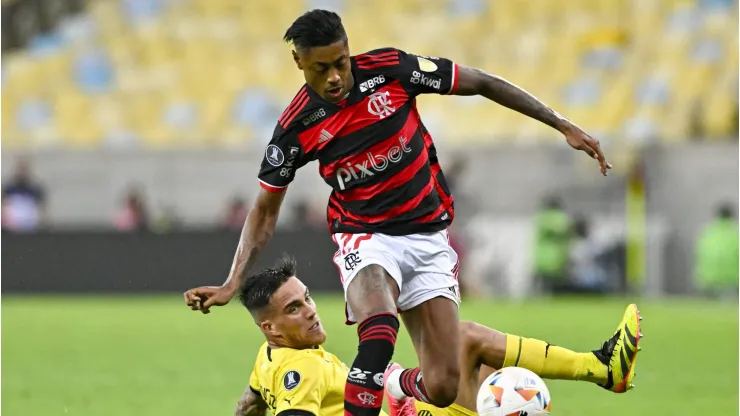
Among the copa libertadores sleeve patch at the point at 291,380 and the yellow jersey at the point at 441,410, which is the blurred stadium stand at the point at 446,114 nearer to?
the yellow jersey at the point at 441,410

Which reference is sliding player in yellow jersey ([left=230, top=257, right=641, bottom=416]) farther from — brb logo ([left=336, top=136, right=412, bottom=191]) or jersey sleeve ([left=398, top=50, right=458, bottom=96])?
jersey sleeve ([left=398, top=50, right=458, bottom=96])

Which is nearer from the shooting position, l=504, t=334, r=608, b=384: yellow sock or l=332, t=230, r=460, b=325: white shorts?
l=332, t=230, r=460, b=325: white shorts

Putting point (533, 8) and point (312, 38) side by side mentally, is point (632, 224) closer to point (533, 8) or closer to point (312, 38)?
point (533, 8)

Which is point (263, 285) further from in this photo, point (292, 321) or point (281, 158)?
point (281, 158)

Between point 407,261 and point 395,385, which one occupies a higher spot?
point 407,261

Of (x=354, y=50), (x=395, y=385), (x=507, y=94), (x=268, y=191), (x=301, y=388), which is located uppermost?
(x=507, y=94)

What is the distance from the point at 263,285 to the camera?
19.8ft

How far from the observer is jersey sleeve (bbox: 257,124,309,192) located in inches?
236

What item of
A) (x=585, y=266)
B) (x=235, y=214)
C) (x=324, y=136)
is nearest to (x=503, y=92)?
(x=324, y=136)

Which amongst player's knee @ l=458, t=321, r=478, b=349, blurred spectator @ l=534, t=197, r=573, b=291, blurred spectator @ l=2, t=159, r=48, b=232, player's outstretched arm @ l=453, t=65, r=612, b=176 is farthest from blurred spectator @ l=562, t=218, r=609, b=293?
Result: player's outstretched arm @ l=453, t=65, r=612, b=176

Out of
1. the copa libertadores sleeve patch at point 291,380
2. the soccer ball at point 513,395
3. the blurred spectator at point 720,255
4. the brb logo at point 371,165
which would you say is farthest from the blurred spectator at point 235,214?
the copa libertadores sleeve patch at point 291,380

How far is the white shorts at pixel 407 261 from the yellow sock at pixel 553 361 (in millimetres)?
570

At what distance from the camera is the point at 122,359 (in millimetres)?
12438

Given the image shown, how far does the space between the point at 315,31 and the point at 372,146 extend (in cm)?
65
